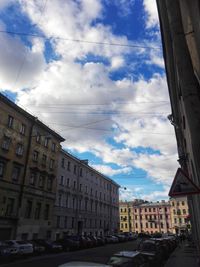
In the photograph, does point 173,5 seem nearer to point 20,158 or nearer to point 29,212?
point 20,158

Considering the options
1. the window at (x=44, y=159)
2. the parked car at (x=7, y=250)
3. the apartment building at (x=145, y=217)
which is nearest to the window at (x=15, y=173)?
the window at (x=44, y=159)

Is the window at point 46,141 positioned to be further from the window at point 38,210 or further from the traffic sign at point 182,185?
the traffic sign at point 182,185

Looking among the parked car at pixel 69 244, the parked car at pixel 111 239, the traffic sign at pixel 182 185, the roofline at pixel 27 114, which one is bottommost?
the parked car at pixel 69 244

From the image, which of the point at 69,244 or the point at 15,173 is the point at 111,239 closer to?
the point at 69,244

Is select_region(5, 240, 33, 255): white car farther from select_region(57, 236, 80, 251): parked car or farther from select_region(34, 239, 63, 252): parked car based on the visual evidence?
select_region(57, 236, 80, 251): parked car

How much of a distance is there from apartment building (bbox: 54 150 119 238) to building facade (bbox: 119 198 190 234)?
39419 millimetres

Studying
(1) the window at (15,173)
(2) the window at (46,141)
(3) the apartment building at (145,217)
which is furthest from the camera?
(3) the apartment building at (145,217)

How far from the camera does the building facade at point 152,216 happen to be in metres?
104

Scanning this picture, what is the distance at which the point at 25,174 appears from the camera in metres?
34.8

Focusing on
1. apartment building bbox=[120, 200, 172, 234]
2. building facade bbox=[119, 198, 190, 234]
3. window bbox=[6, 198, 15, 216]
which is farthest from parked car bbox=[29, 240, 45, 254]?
apartment building bbox=[120, 200, 172, 234]

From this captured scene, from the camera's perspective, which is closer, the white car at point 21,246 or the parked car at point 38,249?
the white car at point 21,246

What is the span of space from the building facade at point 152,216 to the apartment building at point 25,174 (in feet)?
232

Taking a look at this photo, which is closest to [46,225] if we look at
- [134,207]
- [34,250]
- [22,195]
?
[22,195]

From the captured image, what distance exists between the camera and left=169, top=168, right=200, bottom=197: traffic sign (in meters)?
6.02
